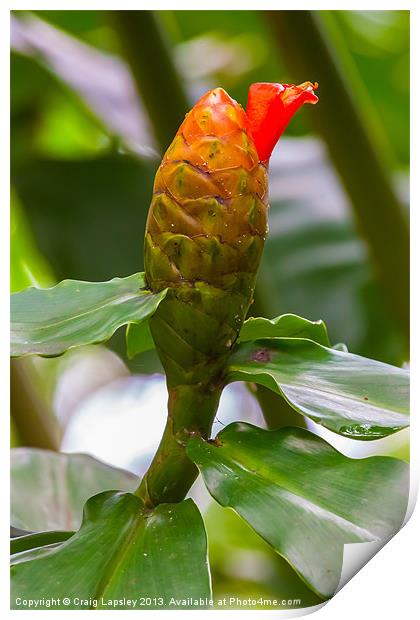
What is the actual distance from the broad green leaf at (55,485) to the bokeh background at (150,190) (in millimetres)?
37

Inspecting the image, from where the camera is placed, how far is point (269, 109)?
0.35 metres

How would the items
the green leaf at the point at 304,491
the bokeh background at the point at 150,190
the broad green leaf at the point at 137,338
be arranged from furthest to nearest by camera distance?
the bokeh background at the point at 150,190 < the broad green leaf at the point at 137,338 < the green leaf at the point at 304,491

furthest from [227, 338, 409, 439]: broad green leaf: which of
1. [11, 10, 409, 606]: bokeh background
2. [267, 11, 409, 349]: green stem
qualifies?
[267, 11, 409, 349]: green stem

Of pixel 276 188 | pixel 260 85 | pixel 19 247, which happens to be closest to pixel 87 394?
pixel 19 247

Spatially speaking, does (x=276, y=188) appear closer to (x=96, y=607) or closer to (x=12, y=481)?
(x=12, y=481)

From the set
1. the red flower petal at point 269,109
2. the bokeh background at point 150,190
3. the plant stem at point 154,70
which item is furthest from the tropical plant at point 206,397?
the plant stem at point 154,70

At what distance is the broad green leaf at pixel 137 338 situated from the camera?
423mm

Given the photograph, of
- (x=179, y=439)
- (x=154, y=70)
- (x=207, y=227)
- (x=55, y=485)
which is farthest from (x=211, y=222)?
(x=154, y=70)

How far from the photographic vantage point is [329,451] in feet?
1.17

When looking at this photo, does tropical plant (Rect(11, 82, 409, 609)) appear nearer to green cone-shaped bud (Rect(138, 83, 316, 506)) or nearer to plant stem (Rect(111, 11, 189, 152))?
green cone-shaped bud (Rect(138, 83, 316, 506))

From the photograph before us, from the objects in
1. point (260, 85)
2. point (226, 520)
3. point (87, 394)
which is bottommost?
point (226, 520)

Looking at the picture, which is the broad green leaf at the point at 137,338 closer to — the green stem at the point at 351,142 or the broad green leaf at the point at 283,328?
the broad green leaf at the point at 283,328

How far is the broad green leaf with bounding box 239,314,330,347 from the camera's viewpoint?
398 millimetres
